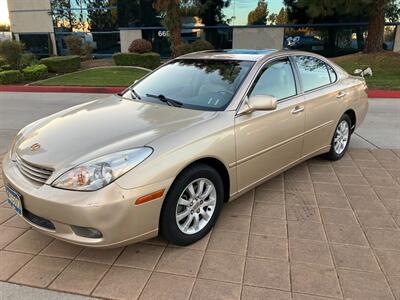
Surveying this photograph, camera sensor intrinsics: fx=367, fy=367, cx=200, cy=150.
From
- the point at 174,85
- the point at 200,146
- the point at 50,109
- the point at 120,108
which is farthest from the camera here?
the point at 50,109

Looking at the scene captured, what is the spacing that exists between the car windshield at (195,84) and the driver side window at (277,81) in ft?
0.59

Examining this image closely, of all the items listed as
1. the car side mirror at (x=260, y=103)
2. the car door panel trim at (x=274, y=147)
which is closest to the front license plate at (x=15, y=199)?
the car door panel trim at (x=274, y=147)

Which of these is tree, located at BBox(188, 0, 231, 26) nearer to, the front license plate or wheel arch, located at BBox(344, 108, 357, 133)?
wheel arch, located at BBox(344, 108, 357, 133)

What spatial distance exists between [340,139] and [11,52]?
14611 mm

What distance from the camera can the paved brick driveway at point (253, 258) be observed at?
2617 millimetres

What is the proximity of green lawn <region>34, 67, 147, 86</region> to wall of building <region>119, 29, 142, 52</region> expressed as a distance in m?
4.88

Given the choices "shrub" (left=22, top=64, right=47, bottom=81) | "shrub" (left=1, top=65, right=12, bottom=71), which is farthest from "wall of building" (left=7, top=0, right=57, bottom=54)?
"shrub" (left=22, top=64, right=47, bottom=81)

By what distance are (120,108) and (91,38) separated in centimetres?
2098

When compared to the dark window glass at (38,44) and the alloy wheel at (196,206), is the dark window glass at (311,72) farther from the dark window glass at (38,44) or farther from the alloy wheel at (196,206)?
the dark window glass at (38,44)

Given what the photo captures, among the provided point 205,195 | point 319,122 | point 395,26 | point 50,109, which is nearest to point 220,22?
point 395,26

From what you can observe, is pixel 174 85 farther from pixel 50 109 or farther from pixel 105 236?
pixel 50 109

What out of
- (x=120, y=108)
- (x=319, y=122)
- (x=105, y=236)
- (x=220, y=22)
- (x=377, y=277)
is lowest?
(x=377, y=277)

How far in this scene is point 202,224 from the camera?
3229 millimetres

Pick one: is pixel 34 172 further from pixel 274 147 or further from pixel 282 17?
pixel 282 17
